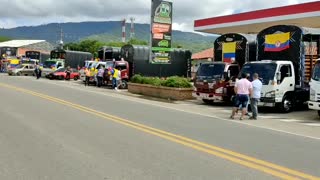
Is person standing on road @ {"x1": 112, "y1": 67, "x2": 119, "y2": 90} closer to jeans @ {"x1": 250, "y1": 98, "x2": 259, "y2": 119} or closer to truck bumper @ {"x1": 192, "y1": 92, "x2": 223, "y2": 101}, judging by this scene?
truck bumper @ {"x1": 192, "y1": 92, "x2": 223, "y2": 101}

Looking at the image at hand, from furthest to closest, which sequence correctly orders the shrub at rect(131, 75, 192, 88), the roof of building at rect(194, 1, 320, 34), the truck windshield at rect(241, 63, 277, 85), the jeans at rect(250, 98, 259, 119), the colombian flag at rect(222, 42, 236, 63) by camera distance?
1. the roof of building at rect(194, 1, 320, 34)
2. the shrub at rect(131, 75, 192, 88)
3. the colombian flag at rect(222, 42, 236, 63)
4. the truck windshield at rect(241, 63, 277, 85)
5. the jeans at rect(250, 98, 259, 119)

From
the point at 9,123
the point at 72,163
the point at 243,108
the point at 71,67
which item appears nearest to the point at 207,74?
the point at 243,108

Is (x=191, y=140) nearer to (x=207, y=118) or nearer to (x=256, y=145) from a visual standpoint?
(x=256, y=145)

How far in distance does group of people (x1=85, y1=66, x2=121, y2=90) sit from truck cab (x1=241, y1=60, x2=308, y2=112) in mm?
14290

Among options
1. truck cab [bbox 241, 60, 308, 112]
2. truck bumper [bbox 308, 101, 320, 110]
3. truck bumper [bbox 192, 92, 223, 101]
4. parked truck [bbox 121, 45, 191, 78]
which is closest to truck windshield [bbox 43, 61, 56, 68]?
parked truck [bbox 121, 45, 191, 78]

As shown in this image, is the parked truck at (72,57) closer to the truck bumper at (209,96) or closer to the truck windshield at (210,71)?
the truck windshield at (210,71)

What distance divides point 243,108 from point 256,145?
20.5 feet

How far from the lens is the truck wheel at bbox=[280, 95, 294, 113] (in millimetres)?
19969

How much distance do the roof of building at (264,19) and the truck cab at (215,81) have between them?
8.34 metres

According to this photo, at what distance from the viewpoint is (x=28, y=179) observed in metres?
7.03

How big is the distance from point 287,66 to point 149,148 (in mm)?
12178

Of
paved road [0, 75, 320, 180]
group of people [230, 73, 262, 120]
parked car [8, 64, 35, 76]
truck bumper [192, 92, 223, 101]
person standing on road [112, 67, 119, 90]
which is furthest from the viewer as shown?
parked car [8, 64, 35, 76]

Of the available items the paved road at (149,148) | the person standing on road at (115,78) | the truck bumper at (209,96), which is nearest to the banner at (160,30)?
the person standing on road at (115,78)

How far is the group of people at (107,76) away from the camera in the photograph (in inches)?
1319
